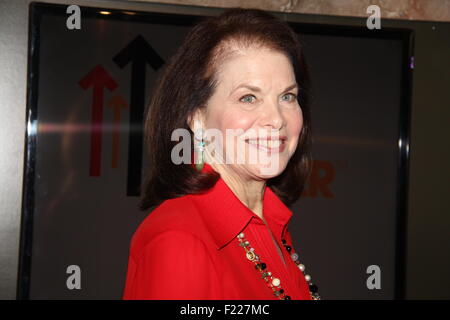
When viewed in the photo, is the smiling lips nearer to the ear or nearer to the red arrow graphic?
the ear

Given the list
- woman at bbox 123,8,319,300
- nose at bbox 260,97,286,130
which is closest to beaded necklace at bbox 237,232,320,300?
woman at bbox 123,8,319,300

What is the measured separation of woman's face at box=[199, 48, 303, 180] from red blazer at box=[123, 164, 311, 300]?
0.32 feet

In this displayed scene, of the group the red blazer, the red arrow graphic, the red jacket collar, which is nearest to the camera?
the red blazer

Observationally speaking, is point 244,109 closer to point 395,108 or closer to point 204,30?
point 204,30

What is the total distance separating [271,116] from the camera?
39.6 inches

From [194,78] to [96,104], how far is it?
3.59ft

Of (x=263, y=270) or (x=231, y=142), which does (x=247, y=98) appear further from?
(x=263, y=270)

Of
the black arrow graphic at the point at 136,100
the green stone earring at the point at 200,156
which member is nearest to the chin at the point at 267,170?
the green stone earring at the point at 200,156

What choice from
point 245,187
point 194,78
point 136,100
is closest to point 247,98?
point 194,78

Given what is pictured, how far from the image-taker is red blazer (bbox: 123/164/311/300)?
0.77m

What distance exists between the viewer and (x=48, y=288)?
1.98m

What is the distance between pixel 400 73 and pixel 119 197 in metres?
1.43

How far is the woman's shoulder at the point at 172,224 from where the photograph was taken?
81 centimetres

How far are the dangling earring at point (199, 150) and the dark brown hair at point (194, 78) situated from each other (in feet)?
0.11
